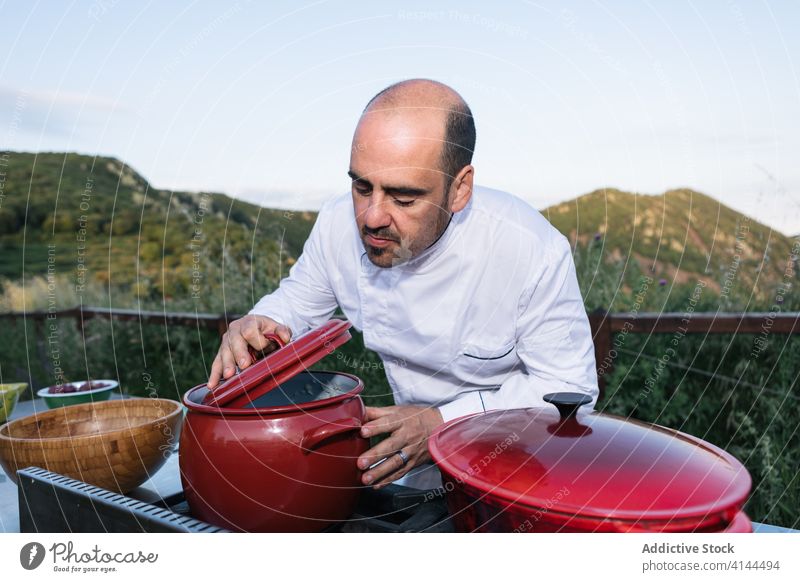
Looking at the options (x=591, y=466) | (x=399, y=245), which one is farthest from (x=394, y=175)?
(x=591, y=466)

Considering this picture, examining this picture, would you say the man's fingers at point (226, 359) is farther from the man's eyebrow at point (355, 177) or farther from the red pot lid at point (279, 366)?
the man's eyebrow at point (355, 177)

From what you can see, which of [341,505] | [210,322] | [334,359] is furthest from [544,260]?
[210,322]

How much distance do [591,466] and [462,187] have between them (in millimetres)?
713

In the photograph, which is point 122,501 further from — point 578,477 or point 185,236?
point 185,236

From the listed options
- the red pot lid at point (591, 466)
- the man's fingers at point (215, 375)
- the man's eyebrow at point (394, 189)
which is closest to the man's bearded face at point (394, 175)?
the man's eyebrow at point (394, 189)

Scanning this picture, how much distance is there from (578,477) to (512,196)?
3.25ft

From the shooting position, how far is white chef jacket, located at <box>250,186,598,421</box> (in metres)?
1.13

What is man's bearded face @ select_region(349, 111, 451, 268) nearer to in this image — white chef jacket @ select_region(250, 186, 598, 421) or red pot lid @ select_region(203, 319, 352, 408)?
white chef jacket @ select_region(250, 186, 598, 421)

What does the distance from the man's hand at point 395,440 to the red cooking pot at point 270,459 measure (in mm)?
23

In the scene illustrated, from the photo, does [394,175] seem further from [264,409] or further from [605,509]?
Result: [605,509]

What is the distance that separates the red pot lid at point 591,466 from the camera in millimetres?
471

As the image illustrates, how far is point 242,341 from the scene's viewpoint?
896 millimetres

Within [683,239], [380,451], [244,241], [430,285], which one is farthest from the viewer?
[244,241]
